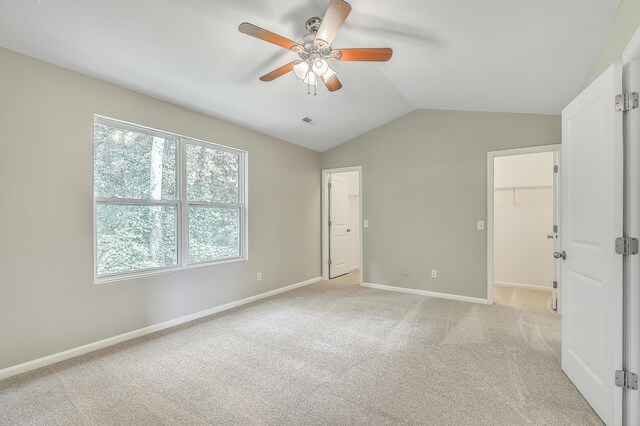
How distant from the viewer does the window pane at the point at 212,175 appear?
3.54 meters

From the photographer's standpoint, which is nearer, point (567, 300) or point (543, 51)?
point (567, 300)

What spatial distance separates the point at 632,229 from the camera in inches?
61.3

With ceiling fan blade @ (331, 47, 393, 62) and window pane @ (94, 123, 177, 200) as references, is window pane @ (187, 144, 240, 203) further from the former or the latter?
ceiling fan blade @ (331, 47, 393, 62)

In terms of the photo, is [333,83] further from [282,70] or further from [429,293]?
[429,293]

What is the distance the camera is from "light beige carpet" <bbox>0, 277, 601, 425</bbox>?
179 centimetres

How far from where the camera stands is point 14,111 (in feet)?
7.35

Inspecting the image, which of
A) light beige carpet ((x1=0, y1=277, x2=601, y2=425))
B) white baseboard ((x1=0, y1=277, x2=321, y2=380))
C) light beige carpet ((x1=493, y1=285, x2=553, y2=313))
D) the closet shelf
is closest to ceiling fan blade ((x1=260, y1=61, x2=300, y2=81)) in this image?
light beige carpet ((x1=0, y1=277, x2=601, y2=425))

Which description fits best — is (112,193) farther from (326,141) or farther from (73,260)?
(326,141)

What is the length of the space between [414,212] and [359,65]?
241 cm

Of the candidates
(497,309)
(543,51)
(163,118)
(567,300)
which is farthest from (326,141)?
(567,300)

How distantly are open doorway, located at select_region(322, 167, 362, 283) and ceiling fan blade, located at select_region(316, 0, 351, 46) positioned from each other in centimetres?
319

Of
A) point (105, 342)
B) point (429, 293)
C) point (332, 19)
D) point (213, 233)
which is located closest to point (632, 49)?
point (332, 19)

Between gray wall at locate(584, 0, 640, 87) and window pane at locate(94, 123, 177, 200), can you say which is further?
window pane at locate(94, 123, 177, 200)

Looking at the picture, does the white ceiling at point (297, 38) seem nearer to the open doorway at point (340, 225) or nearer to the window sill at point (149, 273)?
the window sill at point (149, 273)
